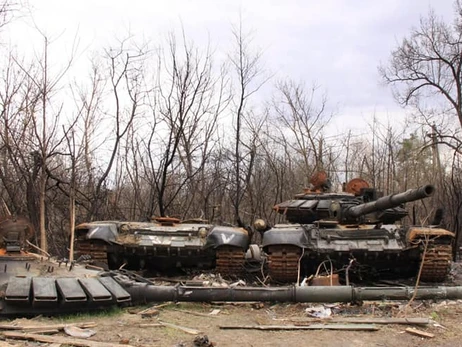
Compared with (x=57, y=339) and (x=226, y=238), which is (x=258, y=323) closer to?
(x=57, y=339)

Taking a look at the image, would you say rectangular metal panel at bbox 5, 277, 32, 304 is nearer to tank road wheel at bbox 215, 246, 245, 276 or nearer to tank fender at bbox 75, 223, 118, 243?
tank fender at bbox 75, 223, 118, 243

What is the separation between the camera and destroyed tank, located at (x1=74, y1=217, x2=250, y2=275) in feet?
34.6

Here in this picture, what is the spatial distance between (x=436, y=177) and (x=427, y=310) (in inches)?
855

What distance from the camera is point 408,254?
10.2 m

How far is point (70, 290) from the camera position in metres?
6.58

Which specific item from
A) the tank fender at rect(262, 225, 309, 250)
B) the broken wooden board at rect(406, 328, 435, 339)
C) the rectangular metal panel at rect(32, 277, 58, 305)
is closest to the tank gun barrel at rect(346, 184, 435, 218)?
the tank fender at rect(262, 225, 309, 250)

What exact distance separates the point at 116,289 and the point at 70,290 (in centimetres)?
65

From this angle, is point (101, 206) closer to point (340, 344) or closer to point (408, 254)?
point (408, 254)

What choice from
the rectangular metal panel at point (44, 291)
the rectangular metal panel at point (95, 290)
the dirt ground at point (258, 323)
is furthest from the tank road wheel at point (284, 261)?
the rectangular metal panel at point (44, 291)

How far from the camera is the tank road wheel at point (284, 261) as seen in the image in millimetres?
9922

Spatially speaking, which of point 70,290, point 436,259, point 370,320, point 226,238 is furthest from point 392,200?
point 70,290

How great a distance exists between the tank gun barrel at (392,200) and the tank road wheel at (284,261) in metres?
1.62

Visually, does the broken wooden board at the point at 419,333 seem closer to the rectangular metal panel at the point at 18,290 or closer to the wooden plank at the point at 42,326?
the wooden plank at the point at 42,326

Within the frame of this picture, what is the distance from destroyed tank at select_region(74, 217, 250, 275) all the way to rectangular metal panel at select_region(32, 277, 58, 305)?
12.3 ft
